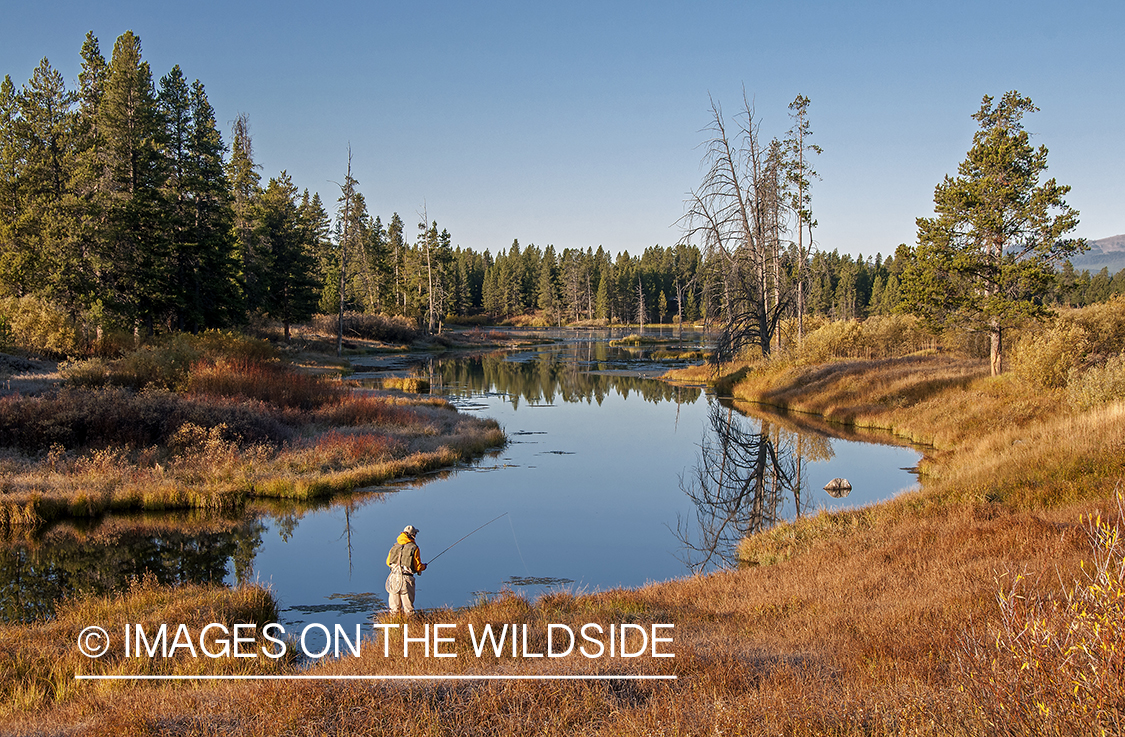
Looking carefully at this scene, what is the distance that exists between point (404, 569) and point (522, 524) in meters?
7.23

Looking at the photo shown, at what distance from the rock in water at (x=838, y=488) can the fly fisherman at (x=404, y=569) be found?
13.1 m

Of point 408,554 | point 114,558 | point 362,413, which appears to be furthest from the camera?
point 362,413

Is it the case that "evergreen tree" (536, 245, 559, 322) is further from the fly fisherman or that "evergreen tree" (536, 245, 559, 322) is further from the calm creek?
the fly fisherman

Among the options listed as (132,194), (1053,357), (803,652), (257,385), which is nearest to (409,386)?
(257,385)

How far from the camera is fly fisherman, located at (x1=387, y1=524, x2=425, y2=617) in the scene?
28.7ft

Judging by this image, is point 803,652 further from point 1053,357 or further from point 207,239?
point 207,239

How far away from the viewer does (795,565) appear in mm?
11211

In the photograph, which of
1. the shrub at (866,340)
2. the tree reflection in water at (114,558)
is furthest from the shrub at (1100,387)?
the tree reflection in water at (114,558)

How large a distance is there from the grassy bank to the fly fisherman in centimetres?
911

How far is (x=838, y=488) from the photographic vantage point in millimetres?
18672

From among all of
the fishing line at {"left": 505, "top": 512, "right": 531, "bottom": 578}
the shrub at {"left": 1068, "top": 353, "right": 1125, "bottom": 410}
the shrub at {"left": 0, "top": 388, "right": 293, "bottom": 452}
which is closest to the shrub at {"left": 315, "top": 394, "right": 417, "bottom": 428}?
the shrub at {"left": 0, "top": 388, "right": 293, "bottom": 452}

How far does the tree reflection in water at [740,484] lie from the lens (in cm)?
1525

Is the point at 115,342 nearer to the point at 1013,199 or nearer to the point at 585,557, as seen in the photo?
the point at 585,557

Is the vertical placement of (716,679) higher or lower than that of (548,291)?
lower
